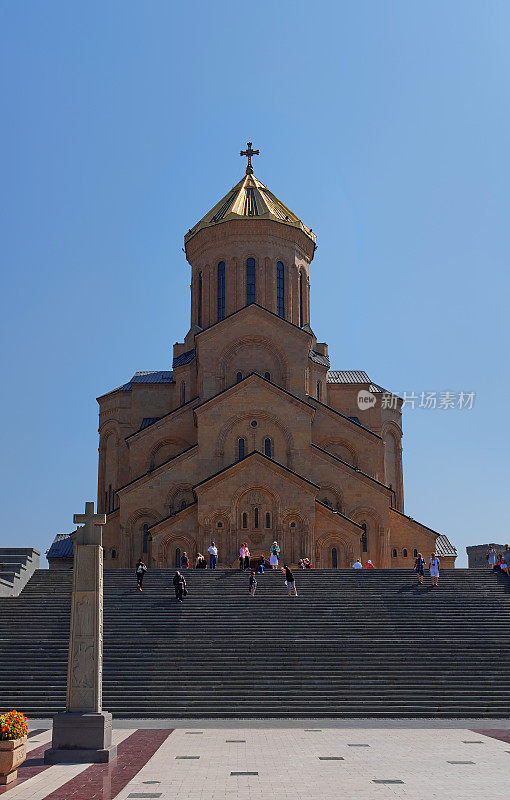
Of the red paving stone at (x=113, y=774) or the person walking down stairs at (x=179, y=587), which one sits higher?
the person walking down stairs at (x=179, y=587)

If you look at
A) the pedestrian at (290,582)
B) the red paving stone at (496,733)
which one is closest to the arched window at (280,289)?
the pedestrian at (290,582)

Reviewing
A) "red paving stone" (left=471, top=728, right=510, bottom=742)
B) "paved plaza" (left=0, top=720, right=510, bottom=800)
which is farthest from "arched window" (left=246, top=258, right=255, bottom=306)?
"red paving stone" (left=471, top=728, right=510, bottom=742)

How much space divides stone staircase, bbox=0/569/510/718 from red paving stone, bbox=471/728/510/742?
73.9 inches

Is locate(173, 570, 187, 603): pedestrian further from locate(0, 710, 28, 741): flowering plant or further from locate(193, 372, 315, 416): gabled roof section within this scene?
locate(0, 710, 28, 741): flowering plant

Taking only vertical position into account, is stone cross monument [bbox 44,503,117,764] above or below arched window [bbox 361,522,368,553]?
below

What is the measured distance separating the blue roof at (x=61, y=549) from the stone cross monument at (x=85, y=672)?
29554mm

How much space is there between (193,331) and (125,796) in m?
32.9

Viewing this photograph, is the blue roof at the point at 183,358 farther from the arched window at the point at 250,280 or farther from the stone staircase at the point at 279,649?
the stone staircase at the point at 279,649

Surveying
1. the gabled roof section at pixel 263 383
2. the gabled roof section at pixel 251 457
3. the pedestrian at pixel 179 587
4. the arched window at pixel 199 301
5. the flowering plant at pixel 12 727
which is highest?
the arched window at pixel 199 301

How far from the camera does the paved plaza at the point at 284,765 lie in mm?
9484

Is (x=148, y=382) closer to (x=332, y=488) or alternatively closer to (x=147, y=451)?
(x=147, y=451)

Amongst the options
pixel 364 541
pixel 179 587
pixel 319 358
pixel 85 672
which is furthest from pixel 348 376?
pixel 85 672

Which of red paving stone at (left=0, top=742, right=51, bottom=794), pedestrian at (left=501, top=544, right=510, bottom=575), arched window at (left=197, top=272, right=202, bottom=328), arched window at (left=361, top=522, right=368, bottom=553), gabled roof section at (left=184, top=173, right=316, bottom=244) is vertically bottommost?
red paving stone at (left=0, top=742, right=51, bottom=794)

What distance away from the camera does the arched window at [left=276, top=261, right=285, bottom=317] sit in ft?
133
